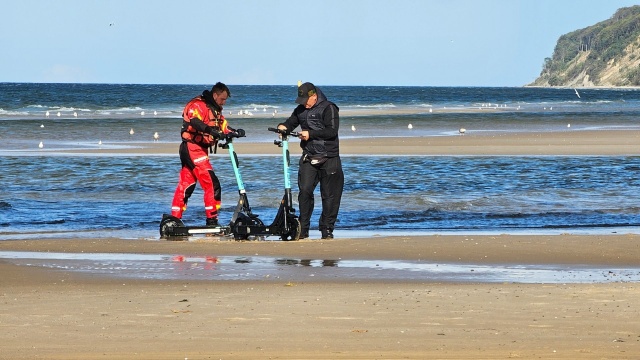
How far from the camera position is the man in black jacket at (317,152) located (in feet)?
39.4

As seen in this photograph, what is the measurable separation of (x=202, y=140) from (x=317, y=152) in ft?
3.96

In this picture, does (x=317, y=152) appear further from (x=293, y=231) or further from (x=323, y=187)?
(x=293, y=231)

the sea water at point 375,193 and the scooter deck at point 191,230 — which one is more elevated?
the scooter deck at point 191,230

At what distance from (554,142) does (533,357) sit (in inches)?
1103

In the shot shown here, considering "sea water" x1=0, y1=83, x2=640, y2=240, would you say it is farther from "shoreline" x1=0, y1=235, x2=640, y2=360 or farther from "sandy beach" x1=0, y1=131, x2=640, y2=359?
"shoreline" x1=0, y1=235, x2=640, y2=360

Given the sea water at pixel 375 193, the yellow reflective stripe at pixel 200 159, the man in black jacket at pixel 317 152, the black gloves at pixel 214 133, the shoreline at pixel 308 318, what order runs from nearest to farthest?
the shoreline at pixel 308 318 < the black gloves at pixel 214 133 < the man in black jacket at pixel 317 152 < the yellow reflective stripe at pixel 200 159 < the sea water at pixel 375 193

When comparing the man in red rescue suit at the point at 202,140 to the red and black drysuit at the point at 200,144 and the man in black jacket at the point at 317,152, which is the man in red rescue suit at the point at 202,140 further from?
the man in black jacket at the point at 317,152

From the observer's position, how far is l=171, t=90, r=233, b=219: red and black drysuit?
1193 cm

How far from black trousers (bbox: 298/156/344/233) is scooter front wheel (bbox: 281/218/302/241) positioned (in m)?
0.20

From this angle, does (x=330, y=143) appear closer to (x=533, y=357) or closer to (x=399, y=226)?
(x=399, y=226)

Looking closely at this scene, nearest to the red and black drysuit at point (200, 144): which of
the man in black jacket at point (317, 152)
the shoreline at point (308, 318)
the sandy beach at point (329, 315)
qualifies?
the man in black jacket at point (317, 152)

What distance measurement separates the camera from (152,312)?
725 cm

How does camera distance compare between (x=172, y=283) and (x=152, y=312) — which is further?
(x=172, y=283)

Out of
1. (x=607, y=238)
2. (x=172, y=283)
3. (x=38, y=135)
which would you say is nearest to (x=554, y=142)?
(x=38, y=135)
